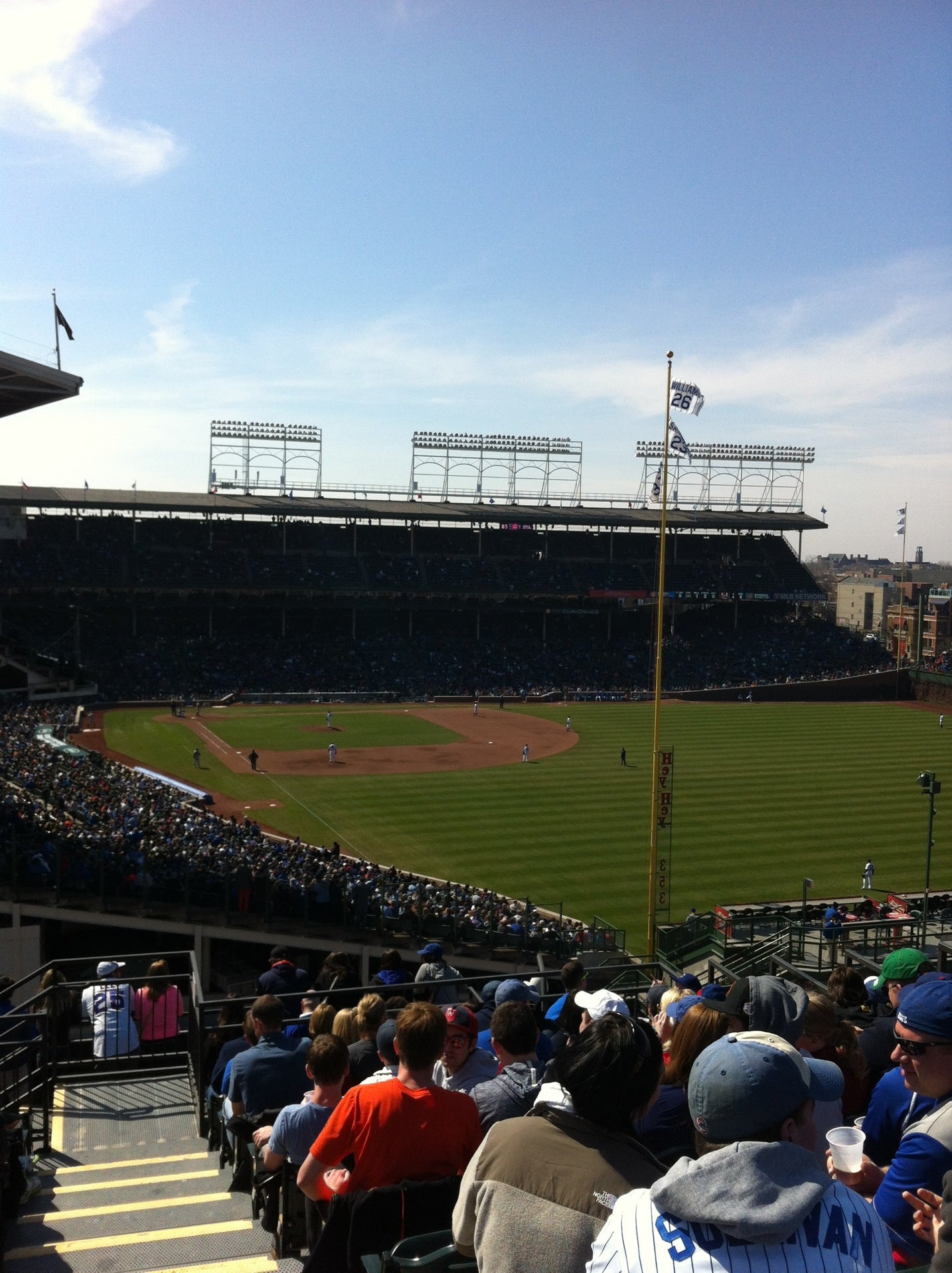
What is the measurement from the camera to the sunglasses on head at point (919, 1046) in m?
3.68

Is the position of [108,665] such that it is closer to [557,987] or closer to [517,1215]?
[557,987]

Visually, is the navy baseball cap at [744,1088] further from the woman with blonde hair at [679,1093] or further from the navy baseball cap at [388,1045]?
the navy baseball cap at [388,1045]

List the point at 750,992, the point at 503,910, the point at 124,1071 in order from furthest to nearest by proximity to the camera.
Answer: the point at 503,910 → the point at 124,1071 → the point at 750,992

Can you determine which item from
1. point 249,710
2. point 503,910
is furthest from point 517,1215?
point 249,710

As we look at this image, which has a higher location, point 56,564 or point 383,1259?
point 56,564

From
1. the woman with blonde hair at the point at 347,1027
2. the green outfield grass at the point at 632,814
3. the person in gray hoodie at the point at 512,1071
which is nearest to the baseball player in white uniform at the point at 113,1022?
the woman with blonde hair at the point at 347,1027

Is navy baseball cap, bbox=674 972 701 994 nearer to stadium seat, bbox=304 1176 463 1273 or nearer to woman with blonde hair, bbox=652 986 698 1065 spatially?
woman with blonde hair, bbox=652 986 698 1065

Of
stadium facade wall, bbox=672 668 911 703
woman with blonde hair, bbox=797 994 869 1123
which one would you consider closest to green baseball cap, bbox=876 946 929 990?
woman with blonde hair, bbox=797 994 869 1123

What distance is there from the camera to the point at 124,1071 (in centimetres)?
1023

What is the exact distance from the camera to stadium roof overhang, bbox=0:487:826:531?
6519cm

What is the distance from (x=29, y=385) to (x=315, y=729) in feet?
88.8

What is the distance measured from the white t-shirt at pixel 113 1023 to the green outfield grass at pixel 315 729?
34.4 m

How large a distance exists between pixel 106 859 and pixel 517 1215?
17.9m

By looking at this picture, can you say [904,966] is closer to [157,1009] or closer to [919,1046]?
[919,1046]
